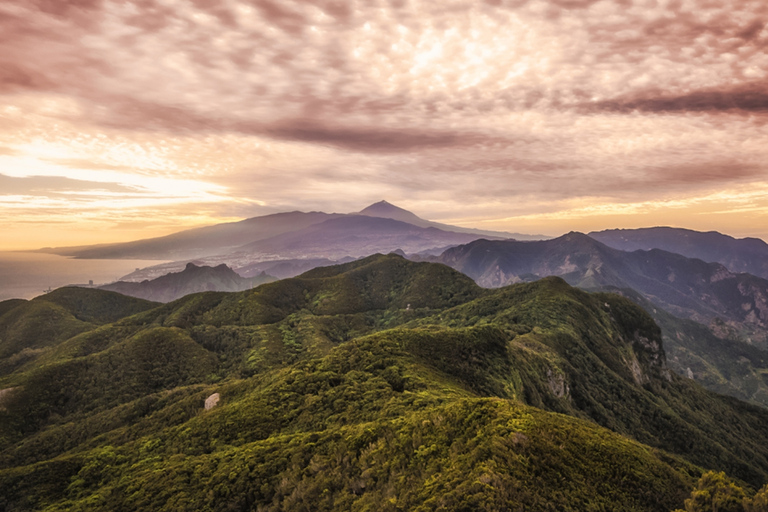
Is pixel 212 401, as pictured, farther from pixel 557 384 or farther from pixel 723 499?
pixel 557 384

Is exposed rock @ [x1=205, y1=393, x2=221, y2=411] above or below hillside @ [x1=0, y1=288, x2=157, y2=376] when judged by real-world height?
above

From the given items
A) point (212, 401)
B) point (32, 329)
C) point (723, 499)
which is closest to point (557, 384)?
point (723, 499)

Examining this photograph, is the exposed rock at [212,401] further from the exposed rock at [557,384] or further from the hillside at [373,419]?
the exposed rock at [557,384]

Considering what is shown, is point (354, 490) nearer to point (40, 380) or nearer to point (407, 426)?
point (407, 426)

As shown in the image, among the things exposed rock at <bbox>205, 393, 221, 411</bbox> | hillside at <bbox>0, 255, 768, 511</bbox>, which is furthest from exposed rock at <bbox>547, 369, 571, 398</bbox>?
exposed rock at <bbox>205, 393, 221, 411</bbox>

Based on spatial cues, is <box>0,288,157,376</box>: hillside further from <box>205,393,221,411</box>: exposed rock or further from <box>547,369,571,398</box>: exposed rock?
<box>547,369,571,398</box>: exposed rock

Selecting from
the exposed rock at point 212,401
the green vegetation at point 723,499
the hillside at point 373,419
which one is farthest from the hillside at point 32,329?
the green vegetation at point 723,499
